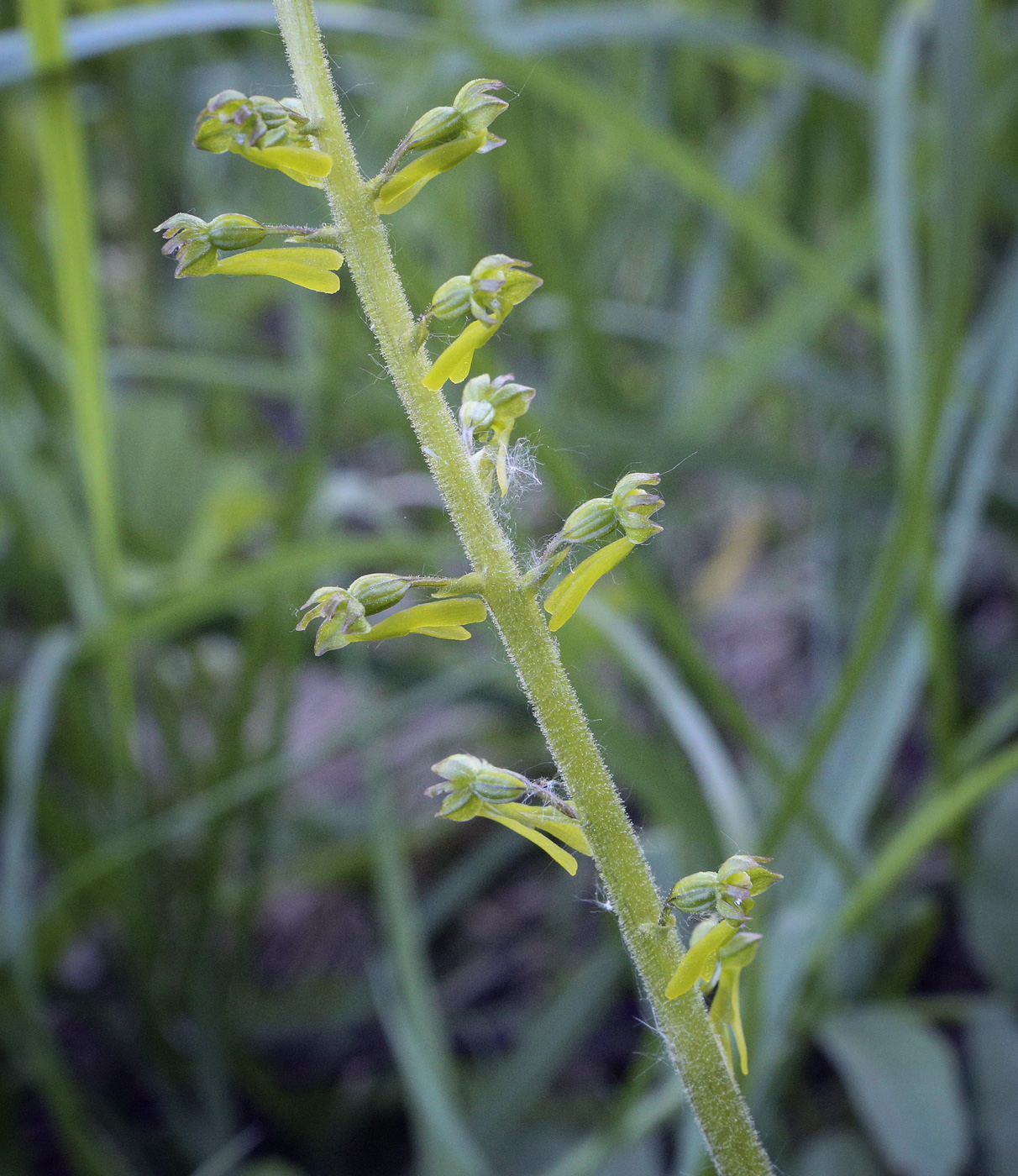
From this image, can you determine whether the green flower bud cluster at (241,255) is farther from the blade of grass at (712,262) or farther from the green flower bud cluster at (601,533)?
the blade of grass at (712,262)

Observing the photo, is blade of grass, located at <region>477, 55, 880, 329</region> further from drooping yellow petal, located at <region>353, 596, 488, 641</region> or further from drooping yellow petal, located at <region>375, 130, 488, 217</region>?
drooping yellow petal, located at <region>353, 596, 488, 641</region>

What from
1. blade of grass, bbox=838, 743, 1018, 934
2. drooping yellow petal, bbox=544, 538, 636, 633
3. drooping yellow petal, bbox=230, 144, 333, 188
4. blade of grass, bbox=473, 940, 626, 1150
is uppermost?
drooping yellow petal, bbox=230, 144, 333, 188

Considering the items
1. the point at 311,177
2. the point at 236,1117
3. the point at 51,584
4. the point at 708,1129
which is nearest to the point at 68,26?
the point at 51,584

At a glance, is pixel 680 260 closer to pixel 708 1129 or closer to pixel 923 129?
pixel 923 129

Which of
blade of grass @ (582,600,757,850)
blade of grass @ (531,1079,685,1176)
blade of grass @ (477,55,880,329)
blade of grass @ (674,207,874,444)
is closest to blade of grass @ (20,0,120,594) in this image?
blade of grass @ (477,55,880,329)

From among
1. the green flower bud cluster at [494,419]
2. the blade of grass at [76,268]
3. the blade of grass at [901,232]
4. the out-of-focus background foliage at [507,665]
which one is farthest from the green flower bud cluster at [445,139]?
the blade of grass at [76,268]
